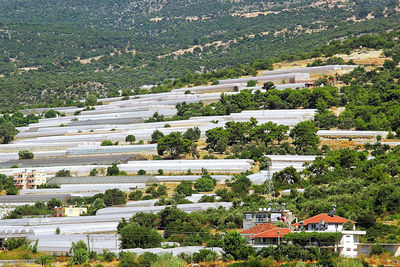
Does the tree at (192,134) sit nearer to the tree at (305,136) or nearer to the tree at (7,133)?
the tree at (305,136)

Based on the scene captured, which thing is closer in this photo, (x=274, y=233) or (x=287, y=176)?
(x=274, y=233)

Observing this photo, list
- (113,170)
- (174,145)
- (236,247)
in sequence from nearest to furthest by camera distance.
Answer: (236,247), (113,170), (174,145)

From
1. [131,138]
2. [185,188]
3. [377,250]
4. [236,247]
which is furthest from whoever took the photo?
[131,138]


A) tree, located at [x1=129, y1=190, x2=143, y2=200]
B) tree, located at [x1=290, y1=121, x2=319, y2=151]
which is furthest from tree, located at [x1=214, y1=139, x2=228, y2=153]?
tree, located at [x1=129, y1=190, x2=143, y2=200]

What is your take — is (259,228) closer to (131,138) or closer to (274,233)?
(274,233)

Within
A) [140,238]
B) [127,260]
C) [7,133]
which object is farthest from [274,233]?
[7,133]

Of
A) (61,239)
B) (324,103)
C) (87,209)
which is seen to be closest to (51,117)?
(324,103)

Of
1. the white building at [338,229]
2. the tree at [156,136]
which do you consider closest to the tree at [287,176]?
the white building at [338,229]
